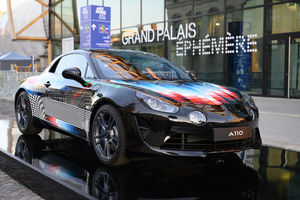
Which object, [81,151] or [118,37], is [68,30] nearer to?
[118,37]

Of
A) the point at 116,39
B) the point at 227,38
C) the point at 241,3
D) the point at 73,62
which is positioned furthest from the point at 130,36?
the point at 73,62

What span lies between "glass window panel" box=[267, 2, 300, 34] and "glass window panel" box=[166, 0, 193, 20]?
4556 millimetres

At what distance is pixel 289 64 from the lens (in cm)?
1491

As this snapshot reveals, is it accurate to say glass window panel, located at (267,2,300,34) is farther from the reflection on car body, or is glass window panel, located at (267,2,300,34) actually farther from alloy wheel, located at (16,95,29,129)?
alloy wheel, located at (16,95,29,129)

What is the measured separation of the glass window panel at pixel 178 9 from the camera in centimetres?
1914

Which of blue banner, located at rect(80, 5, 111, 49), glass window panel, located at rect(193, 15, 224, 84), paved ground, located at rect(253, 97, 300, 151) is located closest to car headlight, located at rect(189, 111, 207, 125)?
paved ground, located at rect(253, 97, 300, 151)

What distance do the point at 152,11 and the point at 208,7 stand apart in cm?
406

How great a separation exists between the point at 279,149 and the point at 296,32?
10616 millimetres

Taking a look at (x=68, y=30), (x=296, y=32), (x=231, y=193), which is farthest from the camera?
(x=68, y=30)

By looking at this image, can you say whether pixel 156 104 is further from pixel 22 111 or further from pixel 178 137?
pixel 22 111

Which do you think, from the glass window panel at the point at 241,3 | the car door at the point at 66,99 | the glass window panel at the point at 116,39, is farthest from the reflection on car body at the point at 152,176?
the glass window panel at the point at 116,39

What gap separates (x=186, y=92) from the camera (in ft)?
13.1

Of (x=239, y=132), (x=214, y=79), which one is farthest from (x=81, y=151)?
(x=214, y=79)

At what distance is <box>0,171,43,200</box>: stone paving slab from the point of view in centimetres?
375
